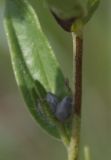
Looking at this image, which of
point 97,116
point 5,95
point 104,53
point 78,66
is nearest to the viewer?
point 78,66

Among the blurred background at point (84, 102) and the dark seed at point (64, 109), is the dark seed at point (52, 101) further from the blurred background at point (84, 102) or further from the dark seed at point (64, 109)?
the blurred background at point (84, 102)

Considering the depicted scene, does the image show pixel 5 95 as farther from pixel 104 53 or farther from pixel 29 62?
pixel 29 62

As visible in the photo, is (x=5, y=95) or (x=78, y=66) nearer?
(x=78, y=66)

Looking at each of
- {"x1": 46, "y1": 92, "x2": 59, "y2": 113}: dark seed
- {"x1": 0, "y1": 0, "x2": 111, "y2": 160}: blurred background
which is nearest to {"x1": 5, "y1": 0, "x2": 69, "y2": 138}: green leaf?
{"x1": 46, "y1": 92, "x2": 59, "y2": 113}: dark seed

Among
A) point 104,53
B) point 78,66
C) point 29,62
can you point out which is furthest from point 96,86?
point 78,66

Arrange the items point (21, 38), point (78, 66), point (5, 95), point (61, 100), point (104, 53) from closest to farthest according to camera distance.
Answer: point (78, 66) → point (61, 100) → point (21, 38) → point (104, 53) → point (5, 95)

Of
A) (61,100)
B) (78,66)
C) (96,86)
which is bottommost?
(96,86)

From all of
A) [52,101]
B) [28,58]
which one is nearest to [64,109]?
[52,101]
